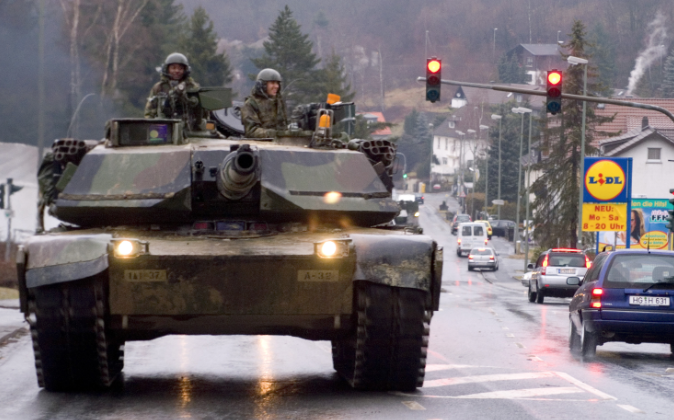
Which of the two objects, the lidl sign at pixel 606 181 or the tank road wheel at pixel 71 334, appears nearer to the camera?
the tank road wheel at pixel 71 334

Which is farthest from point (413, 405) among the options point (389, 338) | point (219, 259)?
point (219, 259)

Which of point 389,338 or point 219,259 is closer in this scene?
point 219,259

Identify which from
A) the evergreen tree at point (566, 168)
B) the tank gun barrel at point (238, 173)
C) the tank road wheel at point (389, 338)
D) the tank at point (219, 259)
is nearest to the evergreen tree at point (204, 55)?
the evergreen tree at point (566, 168)

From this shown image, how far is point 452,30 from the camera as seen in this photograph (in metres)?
148

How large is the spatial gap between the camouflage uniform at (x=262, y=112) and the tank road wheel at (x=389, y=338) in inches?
130

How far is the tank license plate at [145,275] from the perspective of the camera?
10.8 m

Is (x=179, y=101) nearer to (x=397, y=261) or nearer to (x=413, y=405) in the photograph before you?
(x=397, y=261)

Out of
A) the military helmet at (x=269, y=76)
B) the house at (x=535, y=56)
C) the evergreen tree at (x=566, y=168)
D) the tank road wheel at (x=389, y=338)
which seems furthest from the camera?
the house at (x=535, y=56)

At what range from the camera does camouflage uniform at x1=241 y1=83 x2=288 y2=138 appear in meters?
14.2

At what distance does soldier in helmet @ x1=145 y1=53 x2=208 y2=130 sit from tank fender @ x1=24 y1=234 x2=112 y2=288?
3235 mm

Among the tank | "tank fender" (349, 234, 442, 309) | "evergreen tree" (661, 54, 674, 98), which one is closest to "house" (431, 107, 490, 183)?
"evergreen tree" (661, 54, 674, 98)

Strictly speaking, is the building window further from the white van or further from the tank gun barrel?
the tank gun barrel

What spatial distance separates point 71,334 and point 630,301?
24.7ft

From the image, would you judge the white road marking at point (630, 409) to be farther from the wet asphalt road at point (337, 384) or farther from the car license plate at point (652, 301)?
the car license plate at point (652, 301)
